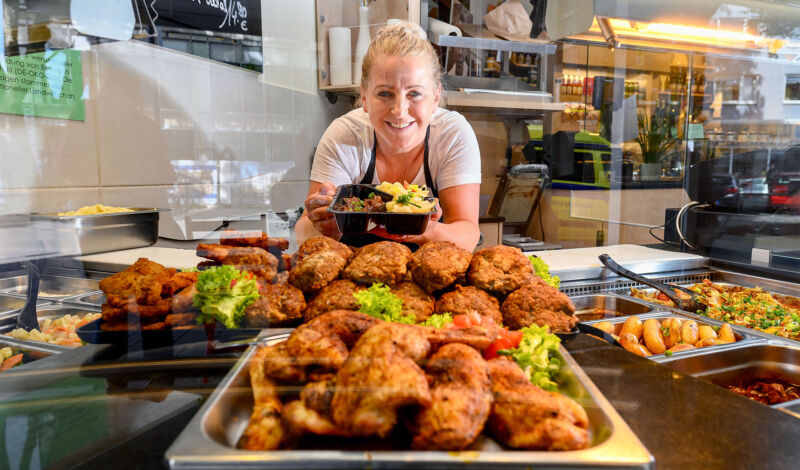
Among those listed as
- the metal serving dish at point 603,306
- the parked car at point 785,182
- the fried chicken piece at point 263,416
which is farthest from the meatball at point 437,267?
the parked car at point 785,182

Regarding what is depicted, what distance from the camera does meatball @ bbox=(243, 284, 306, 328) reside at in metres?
1.05

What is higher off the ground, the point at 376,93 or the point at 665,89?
the point at 665,89

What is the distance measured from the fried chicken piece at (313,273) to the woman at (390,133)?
10 cm

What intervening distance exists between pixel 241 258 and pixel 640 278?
167 cm


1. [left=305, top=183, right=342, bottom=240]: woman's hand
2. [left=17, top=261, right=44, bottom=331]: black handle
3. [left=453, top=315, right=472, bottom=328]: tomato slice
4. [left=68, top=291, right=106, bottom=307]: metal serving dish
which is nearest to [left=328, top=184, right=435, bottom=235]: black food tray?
[left=305, top=183, right=342, bottom=240]: woman's hand

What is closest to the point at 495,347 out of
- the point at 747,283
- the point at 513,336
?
the point at 513,336

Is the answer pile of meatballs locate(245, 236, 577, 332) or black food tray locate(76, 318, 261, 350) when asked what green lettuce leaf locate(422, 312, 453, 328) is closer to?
pile of meatballs locate(245, 236, 577, 332)

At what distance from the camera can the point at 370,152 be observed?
1.32 meters

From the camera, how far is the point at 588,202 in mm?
A: 1809

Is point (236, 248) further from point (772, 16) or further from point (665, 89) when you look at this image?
point (772, 16)

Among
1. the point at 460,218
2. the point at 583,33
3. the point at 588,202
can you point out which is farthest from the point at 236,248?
the point at 583,33

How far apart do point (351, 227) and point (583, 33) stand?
1.14 metres

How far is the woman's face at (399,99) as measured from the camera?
124 centimetres

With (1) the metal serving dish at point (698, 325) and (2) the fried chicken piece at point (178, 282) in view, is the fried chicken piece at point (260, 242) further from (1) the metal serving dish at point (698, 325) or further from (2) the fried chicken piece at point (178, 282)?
(1) the metal serving dish at point (698, 325)
